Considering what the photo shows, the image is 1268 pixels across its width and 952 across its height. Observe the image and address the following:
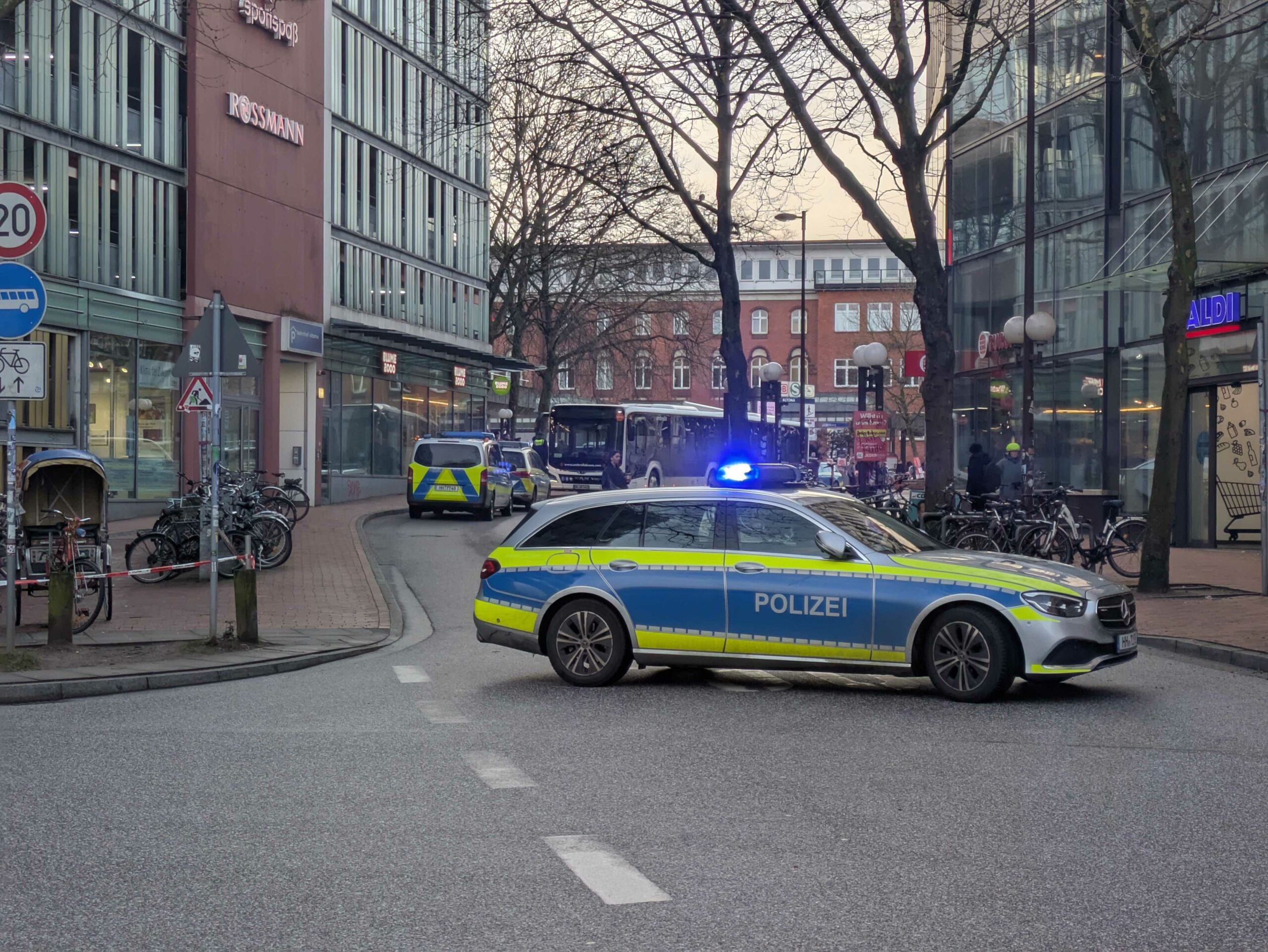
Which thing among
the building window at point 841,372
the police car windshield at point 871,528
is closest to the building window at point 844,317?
the building window at point 841,372

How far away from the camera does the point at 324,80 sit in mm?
43125

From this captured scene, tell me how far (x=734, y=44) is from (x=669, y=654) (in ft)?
66.3

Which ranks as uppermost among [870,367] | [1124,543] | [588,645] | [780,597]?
[870,367]

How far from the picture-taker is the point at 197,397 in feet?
50.5

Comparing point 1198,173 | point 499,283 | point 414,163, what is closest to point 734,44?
point 1198,173

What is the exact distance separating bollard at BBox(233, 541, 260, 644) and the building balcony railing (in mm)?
91837

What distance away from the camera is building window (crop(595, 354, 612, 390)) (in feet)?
215

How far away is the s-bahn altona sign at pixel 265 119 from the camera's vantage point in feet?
123

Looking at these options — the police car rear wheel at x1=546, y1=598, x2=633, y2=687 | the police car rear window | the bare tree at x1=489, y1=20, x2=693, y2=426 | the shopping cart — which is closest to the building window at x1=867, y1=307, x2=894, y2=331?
the bare tree at x1=489, y1=20, x2=693, y2=426

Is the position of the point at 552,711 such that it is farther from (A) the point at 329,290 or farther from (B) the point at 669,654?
(A) the point at 329,290

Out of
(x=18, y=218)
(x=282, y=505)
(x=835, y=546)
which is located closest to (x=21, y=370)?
(x=18, y=218)

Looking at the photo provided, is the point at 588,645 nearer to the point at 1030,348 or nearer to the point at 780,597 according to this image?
the point at 780,597

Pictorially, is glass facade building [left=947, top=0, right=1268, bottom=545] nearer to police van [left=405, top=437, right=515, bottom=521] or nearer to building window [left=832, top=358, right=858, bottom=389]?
police van [left=405, top=437, right=515, bottom=521]

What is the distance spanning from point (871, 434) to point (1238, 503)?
691cm
